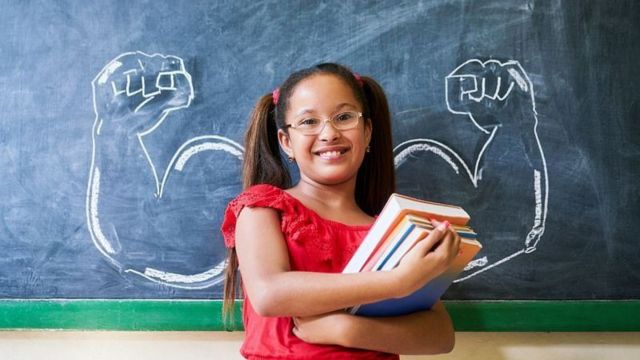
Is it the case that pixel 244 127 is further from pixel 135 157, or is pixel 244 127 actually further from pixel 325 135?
pixel 325 135

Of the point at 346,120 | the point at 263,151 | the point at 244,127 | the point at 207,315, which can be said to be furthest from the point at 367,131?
the point at 207,315

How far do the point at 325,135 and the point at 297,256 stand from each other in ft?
0.68

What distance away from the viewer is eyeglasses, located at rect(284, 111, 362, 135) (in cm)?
110

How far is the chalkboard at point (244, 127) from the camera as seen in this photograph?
1.33 metres

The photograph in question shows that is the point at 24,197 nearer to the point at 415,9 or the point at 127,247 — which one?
the point at 127,247

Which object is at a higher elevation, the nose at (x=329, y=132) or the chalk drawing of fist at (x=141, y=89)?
the chalk drawing of fist at (x=141, y=89)

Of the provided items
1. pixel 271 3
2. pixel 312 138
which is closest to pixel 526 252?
pixel 312 138

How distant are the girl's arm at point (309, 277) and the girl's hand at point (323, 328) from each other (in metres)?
0.03

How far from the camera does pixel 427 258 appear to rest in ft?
2.93

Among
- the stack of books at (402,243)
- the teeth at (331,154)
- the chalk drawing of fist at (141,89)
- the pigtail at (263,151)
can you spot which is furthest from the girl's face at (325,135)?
the chalk drawing of fist at (141,89)

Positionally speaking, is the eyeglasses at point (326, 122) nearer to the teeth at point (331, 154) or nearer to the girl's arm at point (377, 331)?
the teeth at point (331, 154)

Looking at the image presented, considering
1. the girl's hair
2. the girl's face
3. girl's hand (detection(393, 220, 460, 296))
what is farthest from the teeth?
girl's hand (detection(393, 220, 460, 296))

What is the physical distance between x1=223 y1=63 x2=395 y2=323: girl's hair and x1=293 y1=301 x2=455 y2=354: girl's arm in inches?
11.6

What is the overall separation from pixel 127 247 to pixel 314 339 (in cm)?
55
